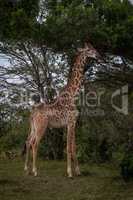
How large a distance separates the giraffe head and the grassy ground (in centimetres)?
206

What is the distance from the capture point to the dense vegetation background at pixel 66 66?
8.07 m

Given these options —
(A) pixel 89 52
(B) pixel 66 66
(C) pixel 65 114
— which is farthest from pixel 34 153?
(B) pixel 66 66

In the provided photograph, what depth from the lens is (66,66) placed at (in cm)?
1313

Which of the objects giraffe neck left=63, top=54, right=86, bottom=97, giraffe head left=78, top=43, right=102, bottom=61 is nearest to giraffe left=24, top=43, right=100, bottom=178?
giraffe neck left=63, top=54, right=86, bottom=97

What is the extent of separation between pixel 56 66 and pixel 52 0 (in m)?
4.61

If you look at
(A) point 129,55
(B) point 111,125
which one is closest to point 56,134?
(B) point 111,125

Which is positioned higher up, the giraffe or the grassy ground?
the giraffe

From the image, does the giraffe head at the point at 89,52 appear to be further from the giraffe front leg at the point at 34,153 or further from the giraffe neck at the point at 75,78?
the giraffe front leg at the point at 34,153

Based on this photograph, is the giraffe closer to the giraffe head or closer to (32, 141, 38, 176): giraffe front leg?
(32, 141, 38, 176): giraffe front leg

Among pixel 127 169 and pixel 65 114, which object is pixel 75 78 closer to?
pixel 65 114

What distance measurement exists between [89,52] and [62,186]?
7.32ft

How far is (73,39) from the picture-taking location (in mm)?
8391

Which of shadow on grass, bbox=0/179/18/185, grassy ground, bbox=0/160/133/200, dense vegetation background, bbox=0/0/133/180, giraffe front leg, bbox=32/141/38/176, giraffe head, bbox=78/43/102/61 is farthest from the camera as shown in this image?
giraffe front leg, bbox=32/141/38/176

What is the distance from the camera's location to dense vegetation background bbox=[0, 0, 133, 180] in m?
8.07
